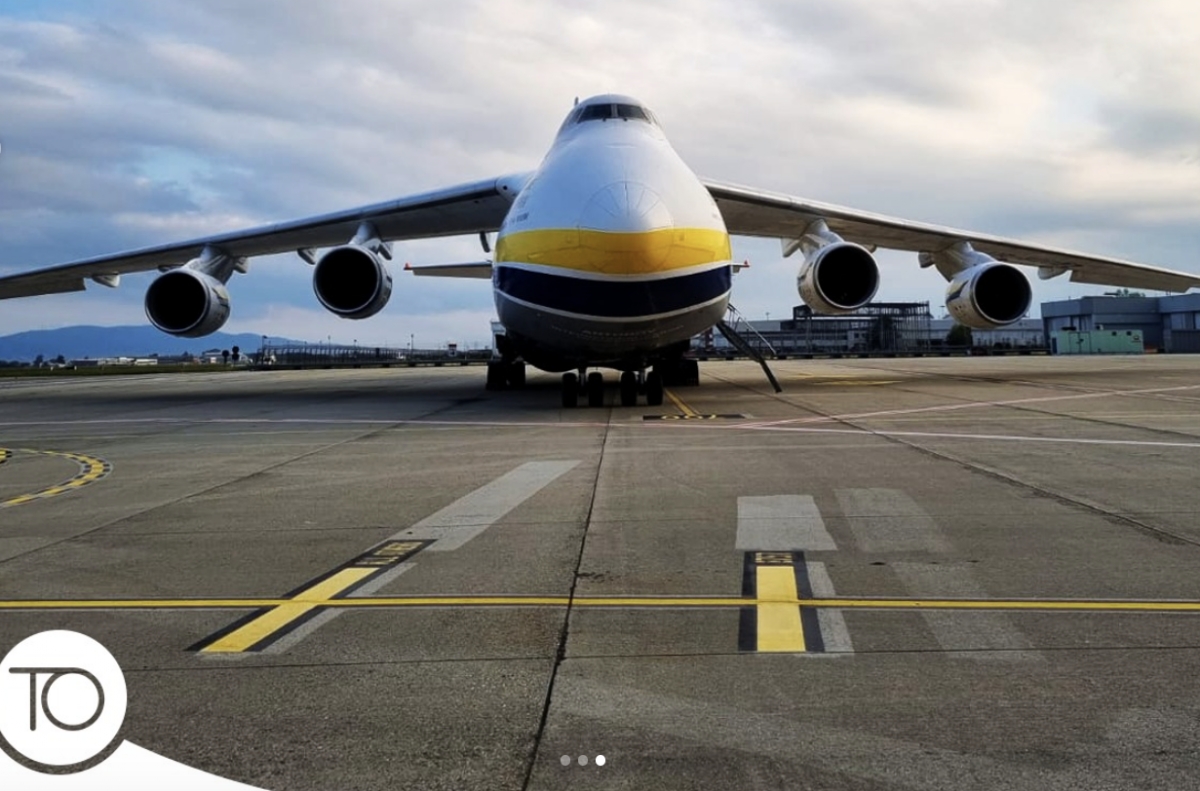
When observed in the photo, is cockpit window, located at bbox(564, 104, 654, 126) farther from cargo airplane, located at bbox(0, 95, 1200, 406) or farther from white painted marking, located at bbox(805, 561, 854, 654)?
white painted marking, located at bbox(805, 561, 854, 654)

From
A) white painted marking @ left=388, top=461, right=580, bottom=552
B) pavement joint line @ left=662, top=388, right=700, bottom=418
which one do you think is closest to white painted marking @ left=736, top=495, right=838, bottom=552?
white painted marking @ left=388, top=461, right=580, bottom=552

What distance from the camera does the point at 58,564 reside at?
6.00 meters

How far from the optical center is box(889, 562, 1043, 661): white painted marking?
12.9 ft

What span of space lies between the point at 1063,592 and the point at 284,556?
4429 millimetres

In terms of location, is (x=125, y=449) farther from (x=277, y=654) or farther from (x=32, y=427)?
(x=277, y=654)

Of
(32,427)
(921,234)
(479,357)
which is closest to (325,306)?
(32,427)

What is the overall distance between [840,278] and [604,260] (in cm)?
779

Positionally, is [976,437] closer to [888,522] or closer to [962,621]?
[888,522]

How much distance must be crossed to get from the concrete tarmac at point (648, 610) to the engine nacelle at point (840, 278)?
28.8ft

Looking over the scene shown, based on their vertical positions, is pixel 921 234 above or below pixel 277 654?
above

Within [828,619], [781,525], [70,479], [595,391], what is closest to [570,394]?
[595,391]

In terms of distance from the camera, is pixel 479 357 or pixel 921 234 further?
pixel 479 357

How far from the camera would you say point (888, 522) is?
660 centimetres

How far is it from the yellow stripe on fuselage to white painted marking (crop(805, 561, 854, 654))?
27.5 ft
